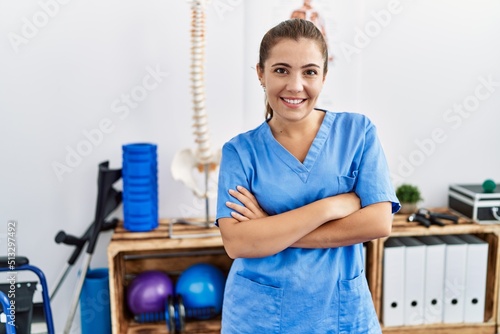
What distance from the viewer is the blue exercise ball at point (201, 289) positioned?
7.47 ft

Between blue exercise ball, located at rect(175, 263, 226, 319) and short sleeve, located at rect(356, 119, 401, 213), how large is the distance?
113cm

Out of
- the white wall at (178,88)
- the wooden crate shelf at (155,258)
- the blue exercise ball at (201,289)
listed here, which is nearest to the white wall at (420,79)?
the white wall at (178,88)

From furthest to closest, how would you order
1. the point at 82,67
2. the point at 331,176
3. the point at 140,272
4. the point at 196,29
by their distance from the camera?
the point at 140,272, the point at 82,67, the point at 196,29, the point at 331,176

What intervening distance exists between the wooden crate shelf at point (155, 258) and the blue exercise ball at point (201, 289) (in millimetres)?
104

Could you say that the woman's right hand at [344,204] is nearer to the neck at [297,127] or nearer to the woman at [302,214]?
the woman at [302,214]

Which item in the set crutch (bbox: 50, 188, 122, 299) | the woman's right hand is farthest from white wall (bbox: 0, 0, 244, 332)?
the woman's right hand

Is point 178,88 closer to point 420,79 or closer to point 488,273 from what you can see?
point 420,79

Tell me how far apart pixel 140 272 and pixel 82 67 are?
1000mm

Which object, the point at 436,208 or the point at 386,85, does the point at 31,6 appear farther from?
the point at 436,208

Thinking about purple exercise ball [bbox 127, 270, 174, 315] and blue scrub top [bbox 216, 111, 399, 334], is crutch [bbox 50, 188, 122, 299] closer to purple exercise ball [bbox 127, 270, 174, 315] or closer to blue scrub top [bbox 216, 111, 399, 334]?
purple exercise ball [bbox 127, 270, 174, 315]

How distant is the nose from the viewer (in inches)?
48.4

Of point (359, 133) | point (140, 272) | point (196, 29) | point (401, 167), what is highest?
point (196, 29)

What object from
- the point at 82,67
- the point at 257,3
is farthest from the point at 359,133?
the point at 82,67

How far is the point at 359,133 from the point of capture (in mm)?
1354
